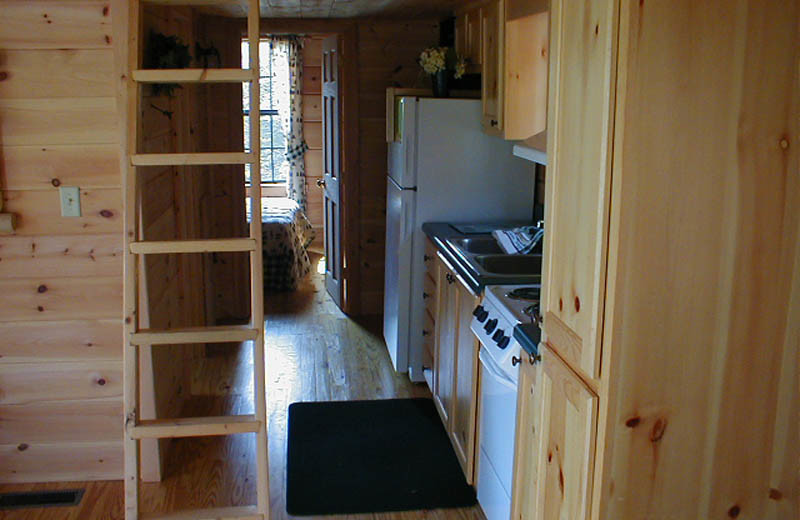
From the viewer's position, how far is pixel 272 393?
13.7 ft

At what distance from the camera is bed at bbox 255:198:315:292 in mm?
6176

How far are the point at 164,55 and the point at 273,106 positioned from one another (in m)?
5.29

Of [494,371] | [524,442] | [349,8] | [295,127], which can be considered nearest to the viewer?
[524,442]

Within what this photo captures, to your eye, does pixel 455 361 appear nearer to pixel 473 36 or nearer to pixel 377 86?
pixel 473 36

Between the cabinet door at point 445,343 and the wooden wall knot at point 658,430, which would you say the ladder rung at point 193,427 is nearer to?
the cabinet door at point 445,343

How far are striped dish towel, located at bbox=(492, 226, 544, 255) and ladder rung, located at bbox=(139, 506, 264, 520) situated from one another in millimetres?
1573

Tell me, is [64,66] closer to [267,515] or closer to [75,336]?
[75,336]

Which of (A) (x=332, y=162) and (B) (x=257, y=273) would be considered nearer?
(B) (x=257, y=273)

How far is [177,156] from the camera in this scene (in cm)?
253

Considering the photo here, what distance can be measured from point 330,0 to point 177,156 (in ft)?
6.47

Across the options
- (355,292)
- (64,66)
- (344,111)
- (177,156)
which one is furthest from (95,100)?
(355,292)

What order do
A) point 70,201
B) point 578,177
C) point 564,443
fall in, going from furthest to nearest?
1. point 70,201
2. point 564,443
3. point 578,177

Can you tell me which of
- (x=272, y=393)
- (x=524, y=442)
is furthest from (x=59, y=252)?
(x=524, y=442)

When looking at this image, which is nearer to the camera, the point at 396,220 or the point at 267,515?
the point at 267,515
